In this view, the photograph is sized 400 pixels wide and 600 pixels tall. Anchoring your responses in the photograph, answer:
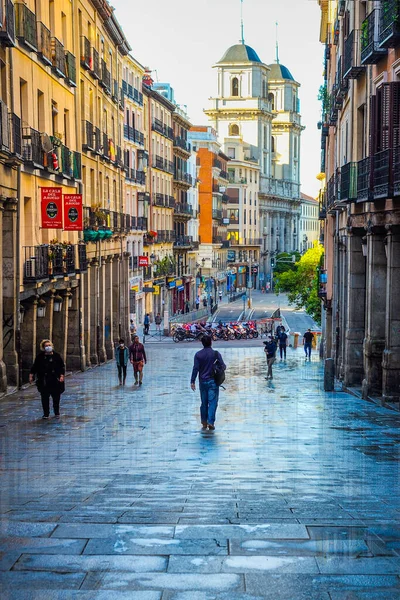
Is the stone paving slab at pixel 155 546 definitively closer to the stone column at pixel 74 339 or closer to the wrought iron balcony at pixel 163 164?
the stone column at pixel 74 339

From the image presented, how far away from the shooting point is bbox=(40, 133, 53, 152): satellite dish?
28.2m

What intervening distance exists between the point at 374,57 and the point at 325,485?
14.6 metres

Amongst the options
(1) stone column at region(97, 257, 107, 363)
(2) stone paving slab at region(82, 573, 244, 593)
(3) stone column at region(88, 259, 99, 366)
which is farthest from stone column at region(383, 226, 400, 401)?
(1) stone column at region(97, 257, 107, 363)

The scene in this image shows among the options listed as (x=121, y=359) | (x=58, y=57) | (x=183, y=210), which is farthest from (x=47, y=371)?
(x=183, y=210)

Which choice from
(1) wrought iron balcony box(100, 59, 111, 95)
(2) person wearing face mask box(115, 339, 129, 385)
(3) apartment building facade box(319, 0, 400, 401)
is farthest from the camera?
(1) wrought iron balcony box(100, 59, 111, 95)

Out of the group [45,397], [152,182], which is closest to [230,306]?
[152,182]

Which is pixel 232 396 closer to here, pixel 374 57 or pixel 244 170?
pixel 374 57

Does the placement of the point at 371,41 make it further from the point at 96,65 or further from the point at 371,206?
the point at 96,65

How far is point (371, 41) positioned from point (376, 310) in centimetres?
611

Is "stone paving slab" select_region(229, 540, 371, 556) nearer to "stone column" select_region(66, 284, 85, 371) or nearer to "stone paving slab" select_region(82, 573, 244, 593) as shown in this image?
"stone paving slab" select_region(82, 573, 244, 593)

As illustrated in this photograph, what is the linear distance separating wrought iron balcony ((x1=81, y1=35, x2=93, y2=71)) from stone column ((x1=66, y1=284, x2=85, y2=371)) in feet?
27.0

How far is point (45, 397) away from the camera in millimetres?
18250

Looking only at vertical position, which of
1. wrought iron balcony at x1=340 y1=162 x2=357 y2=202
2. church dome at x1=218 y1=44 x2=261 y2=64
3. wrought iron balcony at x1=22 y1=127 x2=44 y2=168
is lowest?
wrought iron balcony at x1=340 y1=162 x2=357 y2=202

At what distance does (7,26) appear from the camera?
22562 millimetres
